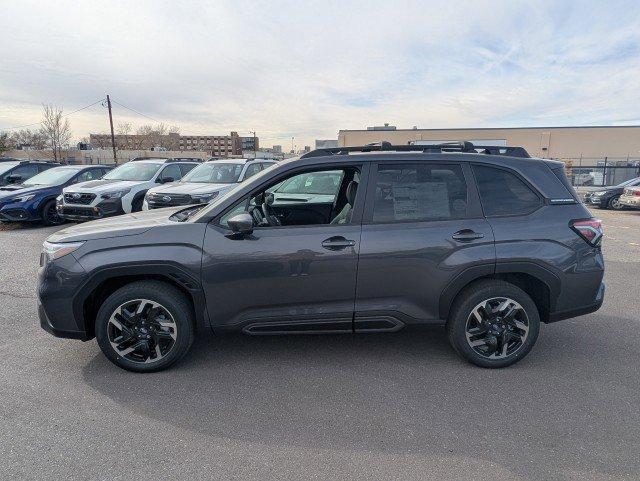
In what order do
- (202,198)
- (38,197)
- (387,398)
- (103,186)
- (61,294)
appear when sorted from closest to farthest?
(387,398), (61,294), (202,198), (103,186), (38,197)

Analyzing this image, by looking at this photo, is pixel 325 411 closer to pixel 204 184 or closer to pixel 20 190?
pixel 204 184

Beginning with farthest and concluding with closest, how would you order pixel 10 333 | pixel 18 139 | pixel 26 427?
pixel 18 139, pixel 10 333, pixel 26 427

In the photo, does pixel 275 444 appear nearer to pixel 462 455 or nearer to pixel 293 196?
pixel 462 455

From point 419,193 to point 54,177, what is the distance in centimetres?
1148

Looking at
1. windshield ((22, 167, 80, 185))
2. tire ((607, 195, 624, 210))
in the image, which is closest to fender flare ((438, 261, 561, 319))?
windshield ((22, 167, 80, 185))

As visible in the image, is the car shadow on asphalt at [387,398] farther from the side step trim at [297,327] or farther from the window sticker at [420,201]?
the window sticker at [420,201]

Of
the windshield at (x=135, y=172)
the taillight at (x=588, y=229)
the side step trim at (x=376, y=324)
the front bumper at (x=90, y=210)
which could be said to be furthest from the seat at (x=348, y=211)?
the windshield at (x=135, y=172)

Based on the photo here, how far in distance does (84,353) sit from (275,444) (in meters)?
2.19

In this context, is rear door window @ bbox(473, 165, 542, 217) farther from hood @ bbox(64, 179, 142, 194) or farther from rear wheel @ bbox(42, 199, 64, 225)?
rear wheel @ bbox(42, 199, 64, 225)

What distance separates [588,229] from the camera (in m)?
3.36

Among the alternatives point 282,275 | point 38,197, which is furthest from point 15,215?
point 282,275

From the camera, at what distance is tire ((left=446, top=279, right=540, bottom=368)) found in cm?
332

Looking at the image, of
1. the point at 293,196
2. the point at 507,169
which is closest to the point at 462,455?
the point at 507,169

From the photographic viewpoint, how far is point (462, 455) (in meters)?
2.41
